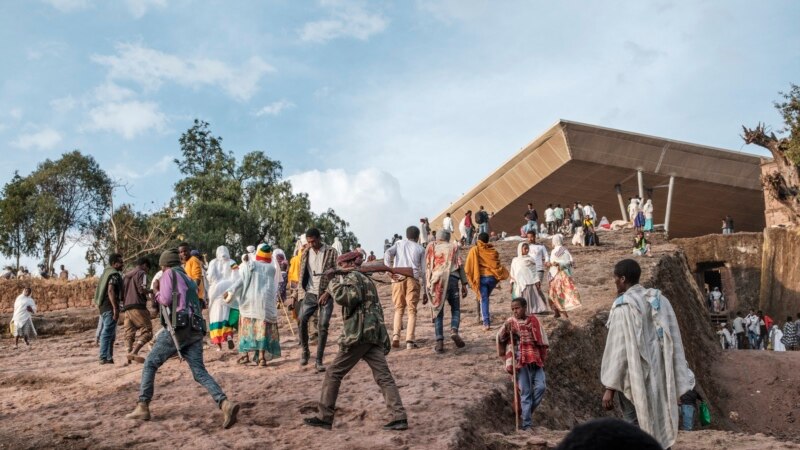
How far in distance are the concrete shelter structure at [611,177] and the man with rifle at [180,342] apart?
998 inches

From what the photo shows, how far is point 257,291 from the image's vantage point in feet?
32.4

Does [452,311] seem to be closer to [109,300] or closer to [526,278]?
[526,278]

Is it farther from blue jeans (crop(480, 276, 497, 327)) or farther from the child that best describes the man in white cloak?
blue jeans (crop(480, 276, 497, 327))

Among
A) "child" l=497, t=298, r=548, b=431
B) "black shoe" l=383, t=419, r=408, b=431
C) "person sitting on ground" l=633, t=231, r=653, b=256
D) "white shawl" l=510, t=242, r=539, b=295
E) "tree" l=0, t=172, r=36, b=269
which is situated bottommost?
"black shoe" l=383, t=419, r=408, b=431

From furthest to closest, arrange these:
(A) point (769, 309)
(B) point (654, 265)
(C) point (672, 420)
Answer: (A) point (769, 309) → (B) point (654, 265) → (C) point (672, 420)

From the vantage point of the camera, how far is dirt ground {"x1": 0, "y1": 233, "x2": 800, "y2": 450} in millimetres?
6645

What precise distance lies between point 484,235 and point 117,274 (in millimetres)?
5502

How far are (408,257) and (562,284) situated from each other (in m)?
3.87

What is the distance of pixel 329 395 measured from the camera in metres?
6.46

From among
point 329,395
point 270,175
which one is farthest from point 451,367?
point 270,175

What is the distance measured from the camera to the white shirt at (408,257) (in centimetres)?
1038

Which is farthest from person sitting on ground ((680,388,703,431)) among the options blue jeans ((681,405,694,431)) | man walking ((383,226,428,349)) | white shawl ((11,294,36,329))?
white shawl ((11,294,36,329))

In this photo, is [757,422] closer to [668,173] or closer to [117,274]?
[117,274]

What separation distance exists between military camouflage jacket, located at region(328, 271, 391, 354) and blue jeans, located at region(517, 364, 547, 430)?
1814mm
